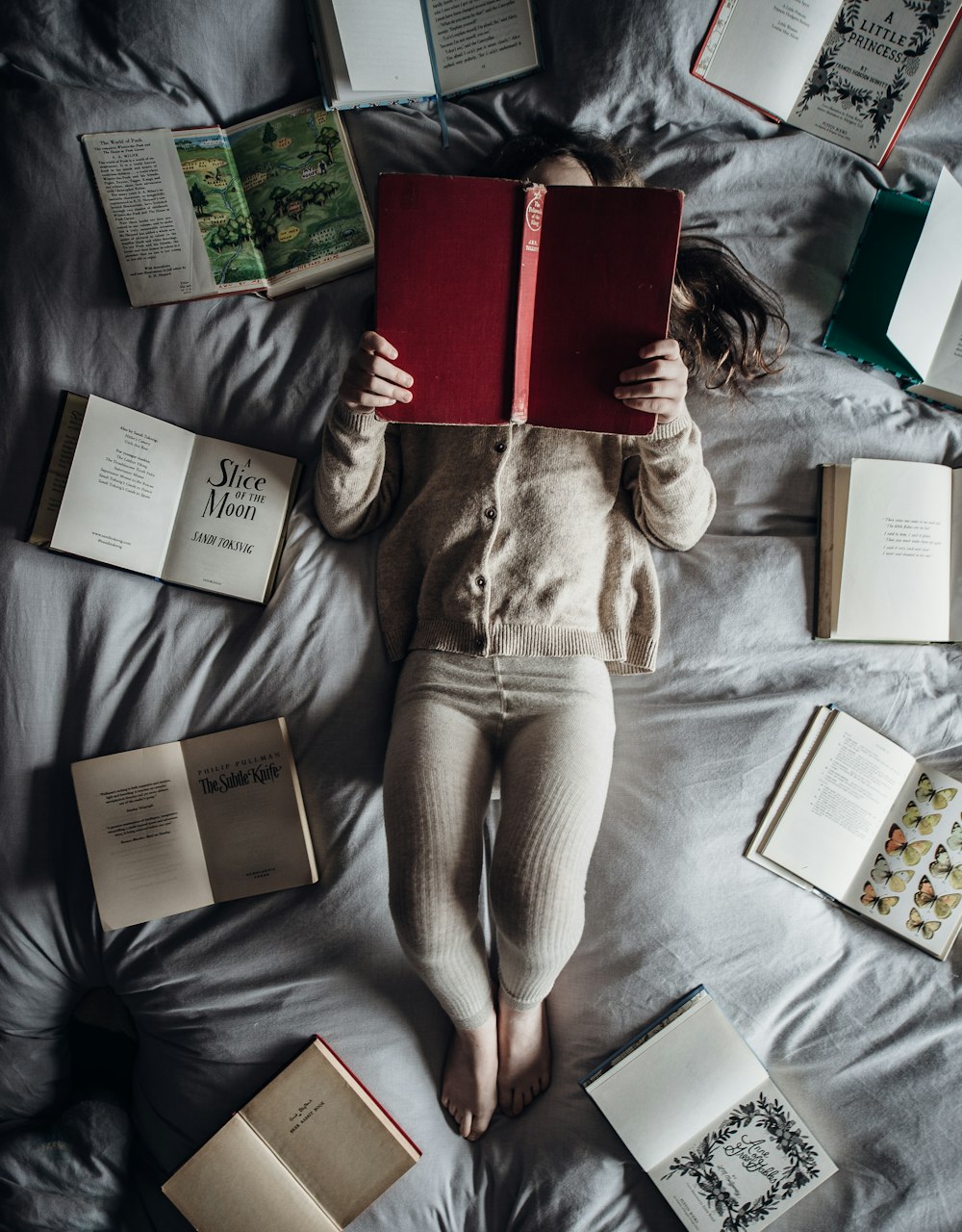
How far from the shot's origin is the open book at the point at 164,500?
1049mm

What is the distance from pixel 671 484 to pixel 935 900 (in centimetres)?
63

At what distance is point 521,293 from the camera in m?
0.80

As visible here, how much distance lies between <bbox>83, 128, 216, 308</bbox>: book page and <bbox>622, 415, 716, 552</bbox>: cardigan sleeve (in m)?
0.61

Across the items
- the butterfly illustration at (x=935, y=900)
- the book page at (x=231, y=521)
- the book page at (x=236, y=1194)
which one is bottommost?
the book page at (x=236, y=1194)

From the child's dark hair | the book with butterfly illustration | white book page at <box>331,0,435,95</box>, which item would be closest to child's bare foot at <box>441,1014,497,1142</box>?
the book with butterfly illustration

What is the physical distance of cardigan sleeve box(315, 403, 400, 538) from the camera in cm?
94

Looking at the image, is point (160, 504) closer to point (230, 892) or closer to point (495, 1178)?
point (230, 892)

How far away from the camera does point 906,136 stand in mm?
1135

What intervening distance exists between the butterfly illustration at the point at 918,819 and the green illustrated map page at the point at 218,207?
1.09 meters

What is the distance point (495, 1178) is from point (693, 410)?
0.99 meters

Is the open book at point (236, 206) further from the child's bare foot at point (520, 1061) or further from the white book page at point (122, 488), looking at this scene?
the child's bare foot at point (520, 1061)

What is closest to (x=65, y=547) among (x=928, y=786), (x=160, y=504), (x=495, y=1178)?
(x=160, y=504)

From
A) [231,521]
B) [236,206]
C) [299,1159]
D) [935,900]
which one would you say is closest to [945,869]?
[935,900]

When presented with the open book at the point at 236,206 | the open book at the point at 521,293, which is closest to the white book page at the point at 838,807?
the open book at the point at 521,293
